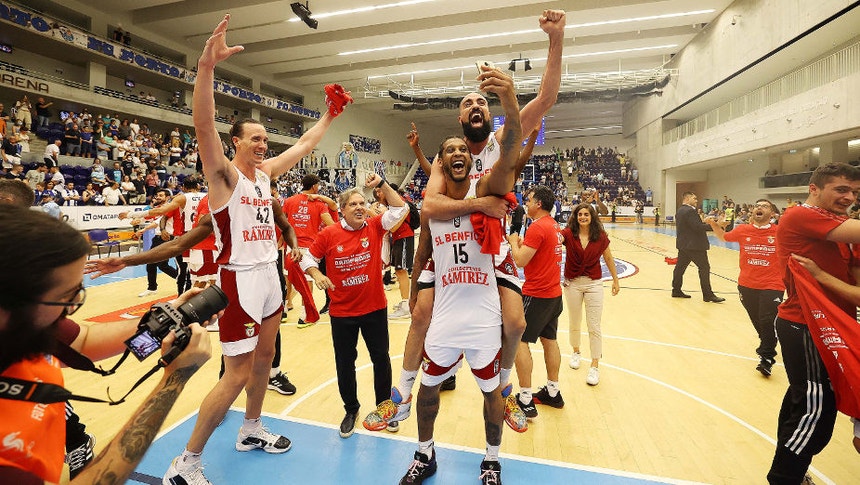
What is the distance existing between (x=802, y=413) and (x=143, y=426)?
3364 millimetres

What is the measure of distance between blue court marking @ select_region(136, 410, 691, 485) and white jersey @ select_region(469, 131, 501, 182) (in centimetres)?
210

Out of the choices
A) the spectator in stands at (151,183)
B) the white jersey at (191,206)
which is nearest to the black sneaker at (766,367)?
the white jersey at (191,206)

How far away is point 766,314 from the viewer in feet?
15.9

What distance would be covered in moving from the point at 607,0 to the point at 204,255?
19.8m

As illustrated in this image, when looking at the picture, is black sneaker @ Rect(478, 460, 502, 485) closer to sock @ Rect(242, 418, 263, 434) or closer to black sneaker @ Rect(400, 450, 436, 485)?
black sneaker @ Rect(400, 450, 436, 485)

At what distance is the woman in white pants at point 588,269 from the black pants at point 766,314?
1913mm

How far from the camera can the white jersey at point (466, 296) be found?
256 centimetres

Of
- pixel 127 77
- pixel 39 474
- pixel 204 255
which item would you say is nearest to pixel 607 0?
pixel 204 255

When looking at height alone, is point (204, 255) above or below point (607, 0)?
below

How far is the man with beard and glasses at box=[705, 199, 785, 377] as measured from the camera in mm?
4770

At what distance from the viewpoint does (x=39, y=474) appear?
1.06 m

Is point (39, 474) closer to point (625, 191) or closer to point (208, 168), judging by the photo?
point (208, 168)

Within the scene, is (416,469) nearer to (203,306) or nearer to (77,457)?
(203,306)

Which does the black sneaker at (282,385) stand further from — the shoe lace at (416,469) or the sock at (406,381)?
the shoe lace at (416,469)
